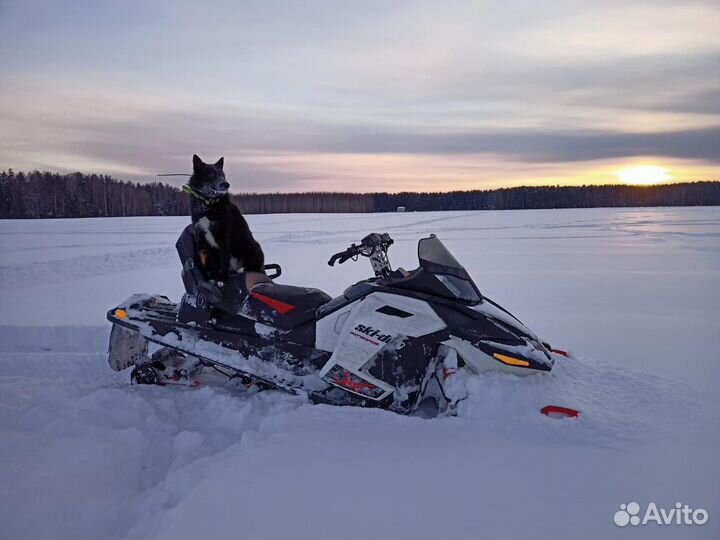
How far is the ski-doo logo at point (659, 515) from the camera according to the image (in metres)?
1.99

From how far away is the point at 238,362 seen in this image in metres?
3.58

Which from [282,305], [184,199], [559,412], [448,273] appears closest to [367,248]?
[448,273]

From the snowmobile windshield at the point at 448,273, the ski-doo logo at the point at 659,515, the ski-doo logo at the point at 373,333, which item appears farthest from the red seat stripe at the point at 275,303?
the ski-doo logo at the point at 659,515

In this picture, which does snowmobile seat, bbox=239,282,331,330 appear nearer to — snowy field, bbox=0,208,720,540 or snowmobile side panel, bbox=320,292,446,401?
snowmobile side panel, bbox=320,292,446,401

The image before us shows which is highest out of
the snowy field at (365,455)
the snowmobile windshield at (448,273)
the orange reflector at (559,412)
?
the snowmobile windshield at (448,273)

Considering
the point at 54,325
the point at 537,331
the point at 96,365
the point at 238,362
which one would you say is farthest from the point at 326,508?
the point at 54,325

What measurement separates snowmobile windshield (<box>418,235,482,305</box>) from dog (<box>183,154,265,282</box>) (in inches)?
60.7

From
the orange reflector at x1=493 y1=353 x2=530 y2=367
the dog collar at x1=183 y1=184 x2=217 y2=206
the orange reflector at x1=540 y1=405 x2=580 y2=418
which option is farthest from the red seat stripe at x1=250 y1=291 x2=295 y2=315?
the orange reflector at x1=540 y1=405 x2=580 y2=418

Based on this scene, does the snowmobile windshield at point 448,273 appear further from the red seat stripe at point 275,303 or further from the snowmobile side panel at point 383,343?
the red seat stripe at point 275,303

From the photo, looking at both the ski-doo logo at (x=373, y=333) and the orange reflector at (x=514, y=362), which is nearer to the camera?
the orange reflector at (x=514, y=362)

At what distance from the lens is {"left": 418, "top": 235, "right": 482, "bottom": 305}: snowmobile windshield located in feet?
10.3

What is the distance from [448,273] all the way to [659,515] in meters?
1.63

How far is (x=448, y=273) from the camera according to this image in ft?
10.4

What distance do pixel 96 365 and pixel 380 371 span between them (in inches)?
110
